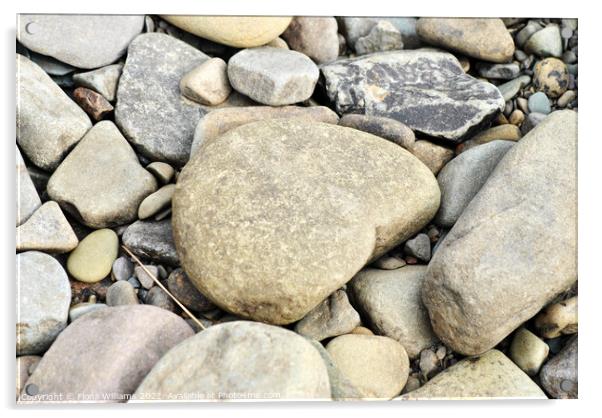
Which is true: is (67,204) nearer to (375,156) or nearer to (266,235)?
(266,235)

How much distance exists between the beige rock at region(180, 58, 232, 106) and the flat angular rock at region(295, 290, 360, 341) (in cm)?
73

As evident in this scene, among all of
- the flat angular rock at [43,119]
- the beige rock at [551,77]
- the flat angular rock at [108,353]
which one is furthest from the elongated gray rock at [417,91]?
the flat angular rock at [108,353]

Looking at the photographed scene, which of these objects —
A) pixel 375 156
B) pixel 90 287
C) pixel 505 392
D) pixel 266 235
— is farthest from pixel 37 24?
pixel 505 392

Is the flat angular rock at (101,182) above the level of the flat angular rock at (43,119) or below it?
below

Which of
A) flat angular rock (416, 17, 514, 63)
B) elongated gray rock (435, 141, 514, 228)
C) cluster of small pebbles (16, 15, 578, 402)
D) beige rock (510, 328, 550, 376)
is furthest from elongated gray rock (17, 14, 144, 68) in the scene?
beige rock (510, 328, 550, 376)

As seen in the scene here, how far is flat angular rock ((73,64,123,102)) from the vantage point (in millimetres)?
2117

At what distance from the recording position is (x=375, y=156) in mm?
1968

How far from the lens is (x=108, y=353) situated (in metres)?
1.69

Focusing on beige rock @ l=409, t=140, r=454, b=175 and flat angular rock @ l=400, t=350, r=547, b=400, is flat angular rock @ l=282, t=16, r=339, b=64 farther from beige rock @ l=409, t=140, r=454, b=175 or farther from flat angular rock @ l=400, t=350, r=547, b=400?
flat angular rock @ l=400, t=350, r=547, b=400

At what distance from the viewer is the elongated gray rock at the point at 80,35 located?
1.96 m

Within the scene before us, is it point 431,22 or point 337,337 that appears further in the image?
point 431,22

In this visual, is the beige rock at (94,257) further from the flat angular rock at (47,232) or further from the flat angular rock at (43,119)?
the flat angular rock at (43,119)

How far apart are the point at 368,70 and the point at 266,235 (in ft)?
2.37

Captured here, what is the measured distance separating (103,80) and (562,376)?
5.11 ft
